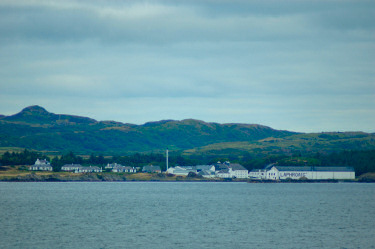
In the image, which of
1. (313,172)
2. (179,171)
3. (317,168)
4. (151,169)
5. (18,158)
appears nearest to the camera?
(317,168)

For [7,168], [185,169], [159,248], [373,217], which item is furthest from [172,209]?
[185,169]

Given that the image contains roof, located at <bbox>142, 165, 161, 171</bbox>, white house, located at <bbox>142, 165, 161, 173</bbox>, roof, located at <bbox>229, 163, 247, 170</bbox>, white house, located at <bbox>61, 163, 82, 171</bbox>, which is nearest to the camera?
white house, located at <bbox>61, 163, 82, 171</bbox>

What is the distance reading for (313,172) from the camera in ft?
574

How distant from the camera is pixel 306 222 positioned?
2128 inches

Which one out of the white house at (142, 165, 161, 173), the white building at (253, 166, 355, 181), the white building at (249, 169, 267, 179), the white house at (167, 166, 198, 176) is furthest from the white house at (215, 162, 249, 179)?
the white house at (142, 165, 161, 173)

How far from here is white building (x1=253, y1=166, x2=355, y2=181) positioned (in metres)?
172

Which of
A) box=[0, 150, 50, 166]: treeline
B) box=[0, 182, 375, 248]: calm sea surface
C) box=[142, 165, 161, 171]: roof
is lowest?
box=[0, 182, 375, 248]: calm sea surface

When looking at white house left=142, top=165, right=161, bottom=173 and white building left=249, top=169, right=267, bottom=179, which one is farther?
white house left=142, top=165, right=161, bottom=173

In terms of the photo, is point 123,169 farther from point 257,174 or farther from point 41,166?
point 257,174

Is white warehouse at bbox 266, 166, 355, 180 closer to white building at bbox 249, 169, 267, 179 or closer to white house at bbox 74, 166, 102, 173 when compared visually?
white building at bbox 249, 169, 267, 179

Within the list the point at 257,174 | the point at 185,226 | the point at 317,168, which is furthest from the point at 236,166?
the point at 185,226

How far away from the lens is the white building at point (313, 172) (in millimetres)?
172000

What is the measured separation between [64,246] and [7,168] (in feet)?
458

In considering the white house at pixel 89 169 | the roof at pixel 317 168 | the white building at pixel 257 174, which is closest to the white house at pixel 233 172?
the white building at pixel 257 174
